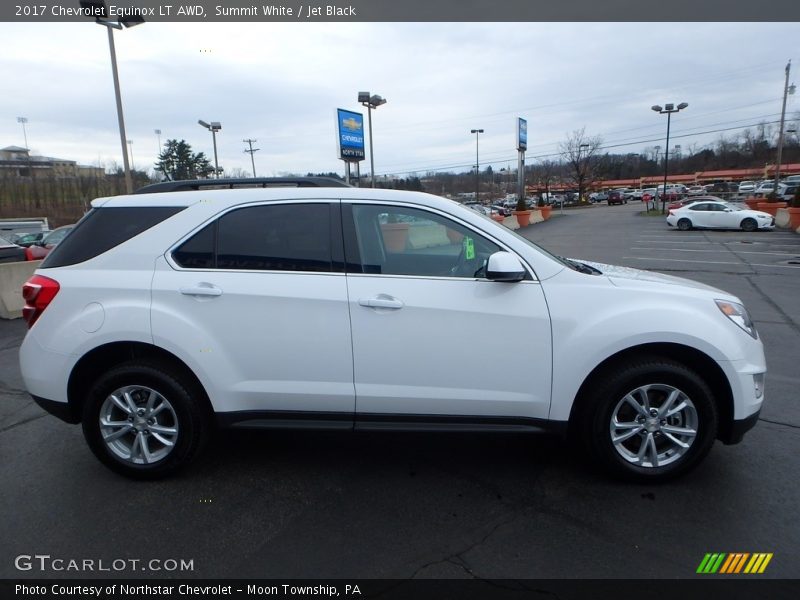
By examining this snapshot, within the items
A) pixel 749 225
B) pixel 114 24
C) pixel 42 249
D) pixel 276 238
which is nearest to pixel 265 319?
pixel 276 238

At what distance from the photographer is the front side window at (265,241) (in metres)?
3.22

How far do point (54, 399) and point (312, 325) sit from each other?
1819 millimetres

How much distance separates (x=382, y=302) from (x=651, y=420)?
5.99 ft

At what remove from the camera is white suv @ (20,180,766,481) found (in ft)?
10.0

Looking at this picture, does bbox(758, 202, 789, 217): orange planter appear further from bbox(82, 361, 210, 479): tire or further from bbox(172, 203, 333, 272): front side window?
bbox(82, 361, 210, 479): tire

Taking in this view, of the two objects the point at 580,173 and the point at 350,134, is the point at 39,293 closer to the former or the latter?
the point at 350,134

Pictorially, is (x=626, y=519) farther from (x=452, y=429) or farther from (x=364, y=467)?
(x=364, y=467)

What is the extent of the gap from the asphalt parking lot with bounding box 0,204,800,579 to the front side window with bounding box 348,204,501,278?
67cm

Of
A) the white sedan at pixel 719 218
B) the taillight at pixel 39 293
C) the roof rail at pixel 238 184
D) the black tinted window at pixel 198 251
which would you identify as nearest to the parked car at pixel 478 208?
A: the roof rail at pixel 238 184

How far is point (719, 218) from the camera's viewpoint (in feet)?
82.9

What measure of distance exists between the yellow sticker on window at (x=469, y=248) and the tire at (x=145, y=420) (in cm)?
195

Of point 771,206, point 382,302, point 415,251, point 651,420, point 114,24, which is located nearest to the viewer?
point 382,302

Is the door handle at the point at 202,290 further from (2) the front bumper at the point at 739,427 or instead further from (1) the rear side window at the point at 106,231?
(2) the front bumper at the point at 739,427

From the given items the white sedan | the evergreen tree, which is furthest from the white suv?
the evergreen tree
